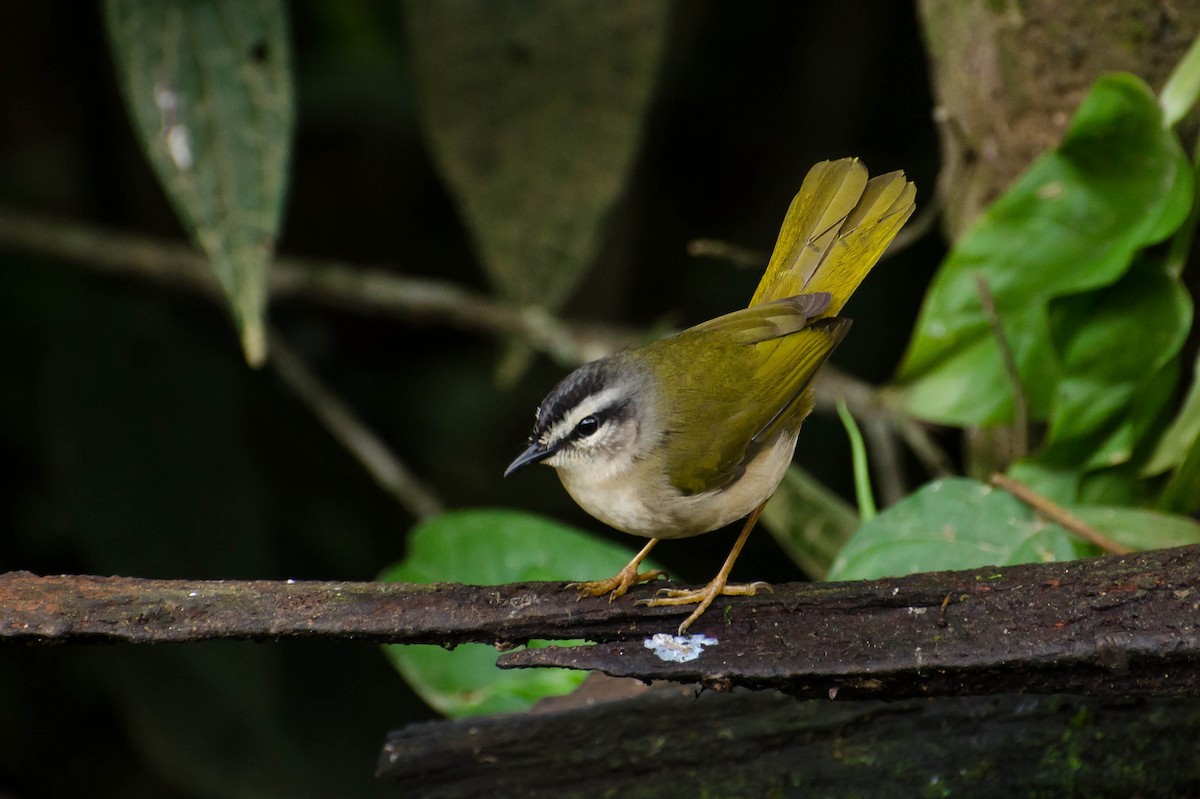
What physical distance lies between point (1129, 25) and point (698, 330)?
3.81 feet

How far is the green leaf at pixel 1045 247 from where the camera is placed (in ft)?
8.04

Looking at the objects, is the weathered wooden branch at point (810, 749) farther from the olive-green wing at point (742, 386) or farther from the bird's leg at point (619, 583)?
the olive-green wing at point (742, 386)

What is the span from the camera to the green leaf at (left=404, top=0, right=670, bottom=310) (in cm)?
319

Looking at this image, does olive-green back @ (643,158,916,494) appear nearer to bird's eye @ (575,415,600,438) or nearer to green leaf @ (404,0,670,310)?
bird's eye @ (575,415,600,438)

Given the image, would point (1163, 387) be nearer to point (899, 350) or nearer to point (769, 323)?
point (769, 323)

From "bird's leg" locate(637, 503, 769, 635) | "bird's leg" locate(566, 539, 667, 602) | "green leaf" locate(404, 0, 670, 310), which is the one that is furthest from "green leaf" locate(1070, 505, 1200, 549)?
"green leaf" locate(404, 0, 670, 310)

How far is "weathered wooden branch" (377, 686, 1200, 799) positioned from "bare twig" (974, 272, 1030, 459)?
2.60 ft

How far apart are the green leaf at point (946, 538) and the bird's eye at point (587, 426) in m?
0.55

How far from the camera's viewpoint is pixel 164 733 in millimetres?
3578

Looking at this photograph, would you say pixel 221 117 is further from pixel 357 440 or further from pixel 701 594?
pixel 701 594

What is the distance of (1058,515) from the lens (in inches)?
94.5

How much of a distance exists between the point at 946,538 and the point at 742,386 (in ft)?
1.62

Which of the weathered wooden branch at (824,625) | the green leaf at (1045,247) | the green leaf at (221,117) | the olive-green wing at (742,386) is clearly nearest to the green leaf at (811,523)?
the green leaf at (1045,247)

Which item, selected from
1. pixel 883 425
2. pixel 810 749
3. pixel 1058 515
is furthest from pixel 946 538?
pixel 883 425
